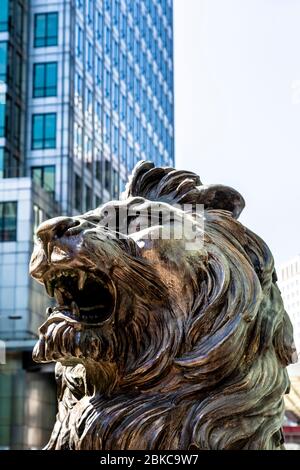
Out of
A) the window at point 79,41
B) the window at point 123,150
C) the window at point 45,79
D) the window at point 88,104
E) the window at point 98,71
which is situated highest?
the window at point 79,41

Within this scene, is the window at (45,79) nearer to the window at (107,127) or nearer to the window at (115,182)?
the window at (107,127)

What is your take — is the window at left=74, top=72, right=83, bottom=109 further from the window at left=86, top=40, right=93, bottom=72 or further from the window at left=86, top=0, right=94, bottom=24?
the window at left=86, top=0, right=94, bottom=24

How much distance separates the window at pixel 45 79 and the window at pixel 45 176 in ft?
9.65

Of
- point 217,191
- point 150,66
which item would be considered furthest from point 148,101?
point 217,191

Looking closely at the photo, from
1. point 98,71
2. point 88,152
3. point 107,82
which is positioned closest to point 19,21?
point 98,71

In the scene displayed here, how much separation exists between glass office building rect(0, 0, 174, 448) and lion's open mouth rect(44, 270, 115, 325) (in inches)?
925

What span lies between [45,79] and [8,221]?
695 centimetres

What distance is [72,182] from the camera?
1192 inches

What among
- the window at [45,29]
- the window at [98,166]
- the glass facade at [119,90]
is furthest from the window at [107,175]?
the window at [45,29]

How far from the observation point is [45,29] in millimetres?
31781

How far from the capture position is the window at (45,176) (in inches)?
1173

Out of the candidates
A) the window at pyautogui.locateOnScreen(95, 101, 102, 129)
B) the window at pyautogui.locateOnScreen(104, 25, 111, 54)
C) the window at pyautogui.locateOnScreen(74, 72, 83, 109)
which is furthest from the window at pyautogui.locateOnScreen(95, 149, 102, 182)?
the window at pyautogui.locateOnScreen(104, 25, 111, 54)
